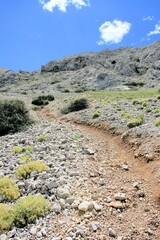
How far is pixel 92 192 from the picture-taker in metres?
10.1

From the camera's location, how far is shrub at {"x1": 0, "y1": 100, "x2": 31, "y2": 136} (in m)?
23.1

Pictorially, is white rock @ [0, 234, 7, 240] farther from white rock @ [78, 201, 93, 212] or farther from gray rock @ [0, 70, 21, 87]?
gray rock @ [0, 70, 21, 87]

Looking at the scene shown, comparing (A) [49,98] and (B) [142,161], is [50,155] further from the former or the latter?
(A) [49,98]

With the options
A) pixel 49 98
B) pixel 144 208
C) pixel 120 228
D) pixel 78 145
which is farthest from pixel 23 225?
pixel 49 98

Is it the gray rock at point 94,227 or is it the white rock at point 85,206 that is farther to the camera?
the white rock at point 85,206

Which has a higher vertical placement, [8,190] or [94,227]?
[8,190]

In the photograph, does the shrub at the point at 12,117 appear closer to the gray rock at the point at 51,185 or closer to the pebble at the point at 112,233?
the gray rock at the point at 51,185

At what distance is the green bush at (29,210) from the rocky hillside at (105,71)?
60.3 m

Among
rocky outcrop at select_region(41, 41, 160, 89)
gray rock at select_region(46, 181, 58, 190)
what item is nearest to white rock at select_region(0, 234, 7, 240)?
gray rock at select_region(46, 181, 58, 190)

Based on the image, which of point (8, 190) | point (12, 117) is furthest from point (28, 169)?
point (12, 117)

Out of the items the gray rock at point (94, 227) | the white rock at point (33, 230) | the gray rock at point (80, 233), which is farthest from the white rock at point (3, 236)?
the gray rock at point (94, 227)

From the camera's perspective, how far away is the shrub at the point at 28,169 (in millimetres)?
11445

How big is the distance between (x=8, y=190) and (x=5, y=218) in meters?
1.73

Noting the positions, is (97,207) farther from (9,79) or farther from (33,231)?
(9,79)
